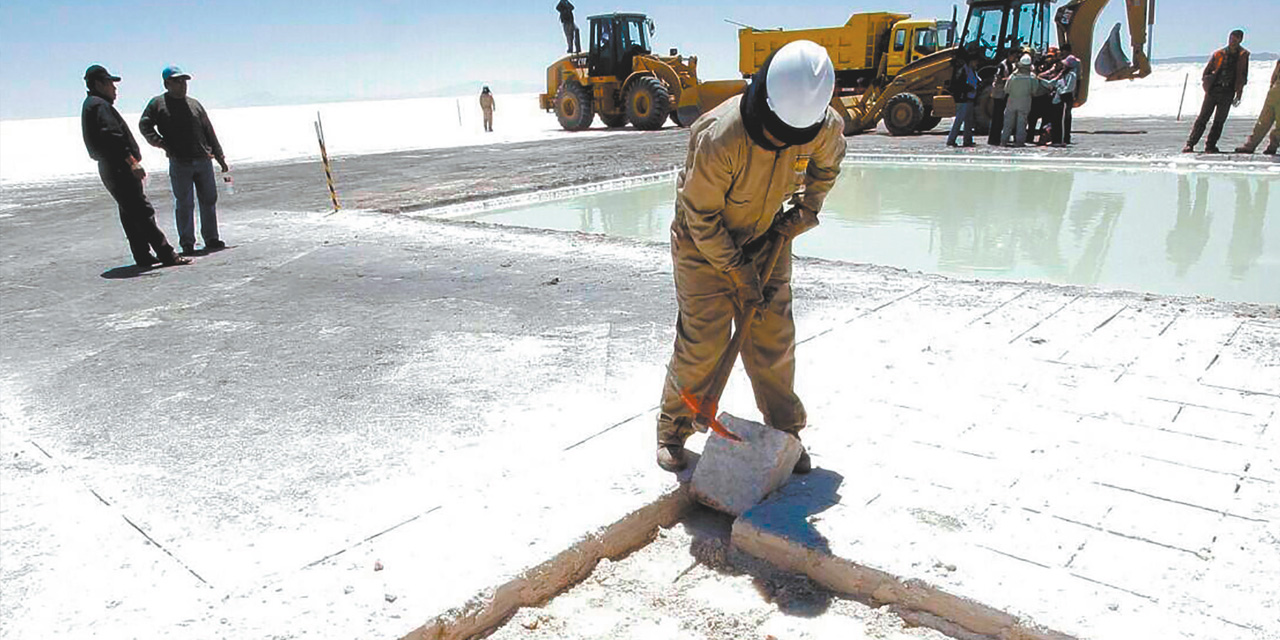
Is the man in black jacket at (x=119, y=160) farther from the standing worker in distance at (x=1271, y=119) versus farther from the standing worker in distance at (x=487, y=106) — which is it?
the standing worker in distance at (x=487, y=106)

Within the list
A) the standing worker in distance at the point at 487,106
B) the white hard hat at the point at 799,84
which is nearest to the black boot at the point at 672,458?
the white hard hat at the point at 799,84

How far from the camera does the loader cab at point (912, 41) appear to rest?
55.5 feet

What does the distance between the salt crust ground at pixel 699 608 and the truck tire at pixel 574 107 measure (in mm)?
21659

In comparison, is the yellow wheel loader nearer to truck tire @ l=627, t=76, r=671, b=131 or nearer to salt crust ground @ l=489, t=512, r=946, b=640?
truck tire @ l=627, t=76, r=671, b=131

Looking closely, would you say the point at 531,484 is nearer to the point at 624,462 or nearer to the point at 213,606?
the point at 624,462

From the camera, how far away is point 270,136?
2989cm

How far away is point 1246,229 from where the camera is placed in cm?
677

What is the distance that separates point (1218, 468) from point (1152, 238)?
189 inches

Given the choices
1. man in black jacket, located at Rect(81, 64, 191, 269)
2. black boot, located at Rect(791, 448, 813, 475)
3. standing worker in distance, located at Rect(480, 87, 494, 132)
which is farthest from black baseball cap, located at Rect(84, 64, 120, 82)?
standing worker in distance, located at Rect(480, 87, 494, 132)

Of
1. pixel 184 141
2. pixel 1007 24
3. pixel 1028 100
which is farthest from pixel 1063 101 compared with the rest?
pixel 184 141

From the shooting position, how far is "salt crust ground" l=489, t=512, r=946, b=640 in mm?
2098

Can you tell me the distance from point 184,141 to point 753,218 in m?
5.75

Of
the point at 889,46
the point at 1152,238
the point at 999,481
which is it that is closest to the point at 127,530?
the point at 999,481

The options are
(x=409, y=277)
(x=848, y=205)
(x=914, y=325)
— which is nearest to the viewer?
(x=914, y=325)
